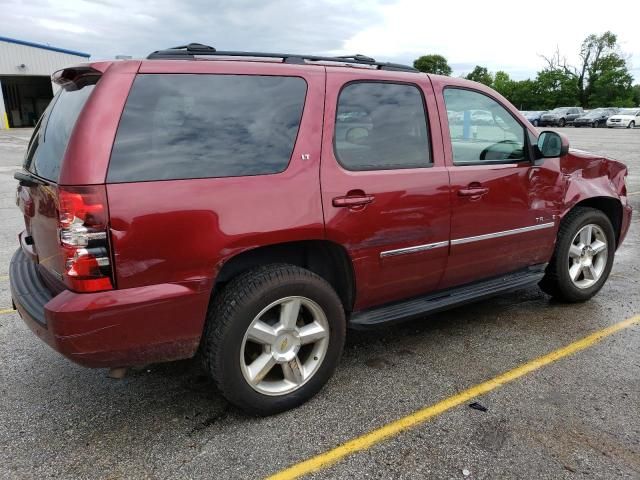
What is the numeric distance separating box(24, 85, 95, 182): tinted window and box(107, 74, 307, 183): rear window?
0.28 m

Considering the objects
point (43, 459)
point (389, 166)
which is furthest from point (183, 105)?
point (43, 459)

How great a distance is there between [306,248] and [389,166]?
2.29 ft

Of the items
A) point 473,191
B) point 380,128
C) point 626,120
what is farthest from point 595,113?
point 380,128

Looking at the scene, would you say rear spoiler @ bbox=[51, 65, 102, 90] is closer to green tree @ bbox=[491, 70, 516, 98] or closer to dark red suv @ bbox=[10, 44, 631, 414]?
dark red suv @ bbox=[10, 44, 631, 414]

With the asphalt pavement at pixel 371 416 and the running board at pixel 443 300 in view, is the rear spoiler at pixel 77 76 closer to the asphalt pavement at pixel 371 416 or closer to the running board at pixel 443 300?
the asphalt pavement at pixel 371 416

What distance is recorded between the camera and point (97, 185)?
2.24m

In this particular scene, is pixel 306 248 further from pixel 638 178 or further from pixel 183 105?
pixel 638 178

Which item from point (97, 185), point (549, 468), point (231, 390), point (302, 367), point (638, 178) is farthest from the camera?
point (638, 178)

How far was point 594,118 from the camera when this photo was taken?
4034 cm

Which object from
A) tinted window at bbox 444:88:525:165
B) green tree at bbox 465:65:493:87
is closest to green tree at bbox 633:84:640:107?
green tree at bbox 465:65:493:87

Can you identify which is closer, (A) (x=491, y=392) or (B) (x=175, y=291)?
(B) (x=175, y=291)

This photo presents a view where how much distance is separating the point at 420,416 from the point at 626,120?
138ft

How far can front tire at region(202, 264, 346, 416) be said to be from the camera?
2.58m

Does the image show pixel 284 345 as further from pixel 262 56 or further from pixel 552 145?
pixel 552 145
